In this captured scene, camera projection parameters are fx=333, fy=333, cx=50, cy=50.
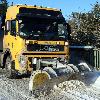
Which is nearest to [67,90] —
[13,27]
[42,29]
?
[42,29]

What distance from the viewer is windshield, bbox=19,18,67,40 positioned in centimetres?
1298

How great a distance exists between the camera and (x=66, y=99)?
30.9ft

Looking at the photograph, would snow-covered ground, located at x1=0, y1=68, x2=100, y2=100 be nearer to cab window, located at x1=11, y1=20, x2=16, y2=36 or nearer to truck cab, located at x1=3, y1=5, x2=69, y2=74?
Answer: truck cab, located at x1=3, y1=5, x2=69, y2=74

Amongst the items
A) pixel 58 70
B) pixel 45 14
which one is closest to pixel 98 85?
pixel 58 70

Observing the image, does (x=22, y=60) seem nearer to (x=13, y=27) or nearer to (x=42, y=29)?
(x=13, y=27)

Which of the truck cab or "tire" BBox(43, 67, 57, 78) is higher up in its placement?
the truck cab

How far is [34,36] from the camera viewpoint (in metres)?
13.0

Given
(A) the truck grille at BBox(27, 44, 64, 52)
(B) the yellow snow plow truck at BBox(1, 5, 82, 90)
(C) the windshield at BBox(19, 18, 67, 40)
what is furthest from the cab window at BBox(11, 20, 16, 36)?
(A) the truck grille at BBox(27, 44, 64, 52)

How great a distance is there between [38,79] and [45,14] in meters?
4.31

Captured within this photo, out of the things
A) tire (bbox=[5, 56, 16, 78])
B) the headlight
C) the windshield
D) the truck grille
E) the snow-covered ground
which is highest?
the windshield

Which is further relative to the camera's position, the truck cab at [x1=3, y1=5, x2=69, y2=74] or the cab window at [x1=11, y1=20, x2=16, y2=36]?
the cab window at [x1=11, y1=20, x2=16, y2=36]

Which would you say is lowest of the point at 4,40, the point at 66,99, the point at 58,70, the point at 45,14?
the point at 66,99

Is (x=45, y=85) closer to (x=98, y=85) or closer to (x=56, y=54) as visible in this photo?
(x=98, y=85)

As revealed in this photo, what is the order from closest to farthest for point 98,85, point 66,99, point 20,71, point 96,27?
point 66,99 → point 98,85 → point 20,71 → point 96,27
